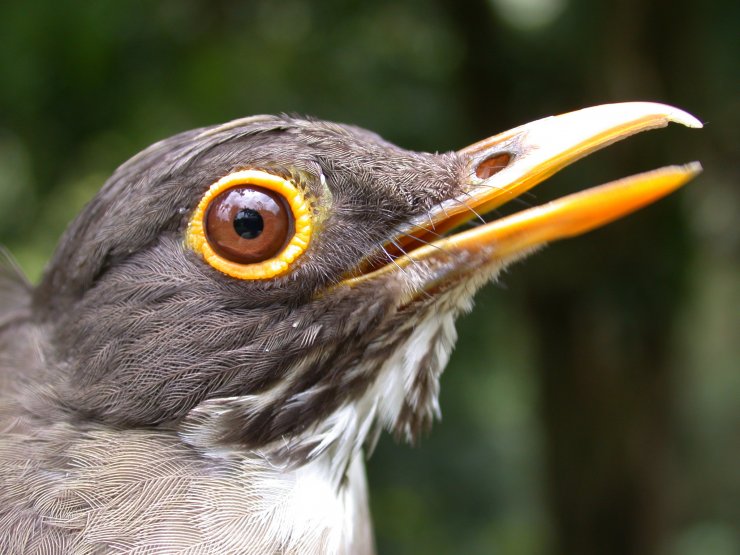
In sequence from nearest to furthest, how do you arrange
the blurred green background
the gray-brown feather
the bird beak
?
the bird beak → the gray-brown feather → the blurred green background

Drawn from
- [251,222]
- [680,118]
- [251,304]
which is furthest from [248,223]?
[680,118]

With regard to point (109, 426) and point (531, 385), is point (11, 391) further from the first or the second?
point (531, 385)

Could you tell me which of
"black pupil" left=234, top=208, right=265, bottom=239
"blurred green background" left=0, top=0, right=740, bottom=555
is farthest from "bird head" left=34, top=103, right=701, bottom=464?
"blurred green background" left=0, top=0, right=740, bottom=555

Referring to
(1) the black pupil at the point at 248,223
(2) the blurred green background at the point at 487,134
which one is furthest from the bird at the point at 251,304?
(2) the blurred green background at the point at 487,134

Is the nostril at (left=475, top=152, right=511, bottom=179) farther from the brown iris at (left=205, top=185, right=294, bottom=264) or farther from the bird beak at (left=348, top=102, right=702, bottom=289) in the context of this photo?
the brown iris at (left=205, top=185, right=294, bottom=264)

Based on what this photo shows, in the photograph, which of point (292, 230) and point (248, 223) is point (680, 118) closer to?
point (292, 230)

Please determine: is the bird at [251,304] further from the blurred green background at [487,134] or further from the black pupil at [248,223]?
the blurred green background at [487,134]

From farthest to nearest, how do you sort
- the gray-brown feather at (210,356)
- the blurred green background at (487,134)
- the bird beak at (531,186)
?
the blurred green background at (487,134) → the gray-brown feather at (210,356) → the bird beak at (531,186)
